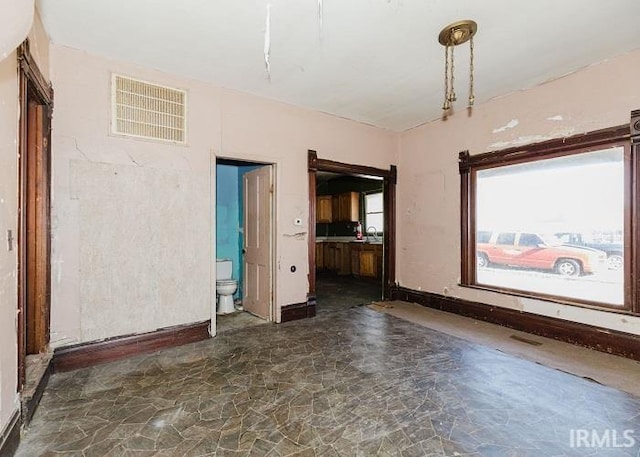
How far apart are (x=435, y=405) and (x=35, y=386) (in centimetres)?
269

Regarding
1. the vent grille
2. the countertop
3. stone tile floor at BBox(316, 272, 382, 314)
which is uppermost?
the vent grille

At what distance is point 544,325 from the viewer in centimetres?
341

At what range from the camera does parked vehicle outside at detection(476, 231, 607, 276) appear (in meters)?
3.18

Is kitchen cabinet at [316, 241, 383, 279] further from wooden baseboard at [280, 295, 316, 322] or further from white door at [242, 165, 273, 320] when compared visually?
white door at [242, 165, 273, 320]

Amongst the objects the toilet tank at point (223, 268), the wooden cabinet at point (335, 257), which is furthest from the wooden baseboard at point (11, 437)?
the wooden cabinet at point (335, 257)

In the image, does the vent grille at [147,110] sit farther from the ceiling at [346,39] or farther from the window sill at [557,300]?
the window sill at [557,300]

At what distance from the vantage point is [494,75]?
10.7ft

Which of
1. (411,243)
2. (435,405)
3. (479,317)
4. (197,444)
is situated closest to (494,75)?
(411,243)

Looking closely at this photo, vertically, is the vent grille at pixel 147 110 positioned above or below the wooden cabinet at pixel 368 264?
above

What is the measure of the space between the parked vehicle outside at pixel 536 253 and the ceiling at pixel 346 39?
1.79 meters

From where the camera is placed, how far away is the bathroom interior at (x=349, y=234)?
6902mm

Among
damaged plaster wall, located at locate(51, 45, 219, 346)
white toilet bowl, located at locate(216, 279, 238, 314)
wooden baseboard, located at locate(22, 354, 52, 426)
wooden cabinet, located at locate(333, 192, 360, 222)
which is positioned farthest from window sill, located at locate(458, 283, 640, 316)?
wooden baseboard, located at locate(22, 354, 52, 426)

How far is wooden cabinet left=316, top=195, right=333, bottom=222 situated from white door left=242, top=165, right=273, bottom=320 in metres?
4.27

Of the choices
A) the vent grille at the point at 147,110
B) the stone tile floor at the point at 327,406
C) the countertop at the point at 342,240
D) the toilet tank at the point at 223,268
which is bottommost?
the stone tile floor at the point at 327,406
